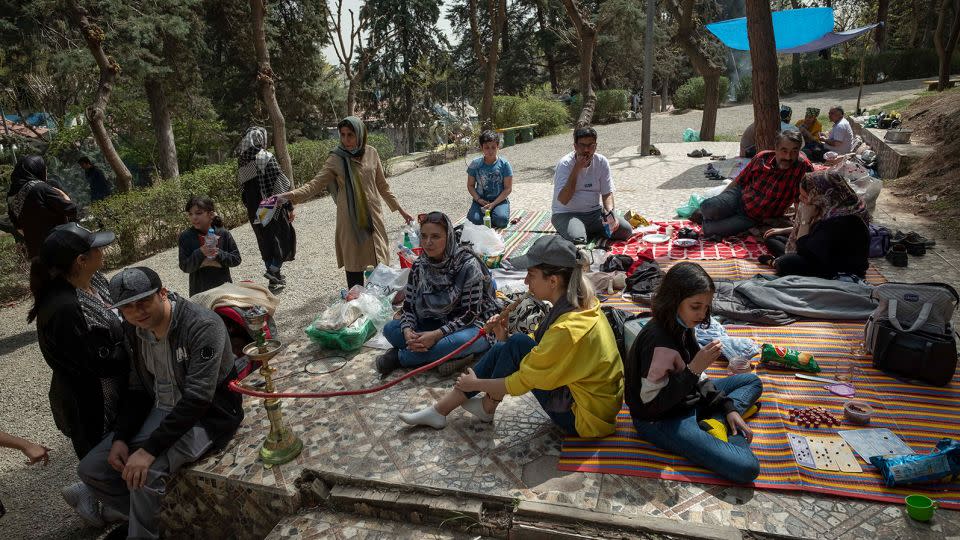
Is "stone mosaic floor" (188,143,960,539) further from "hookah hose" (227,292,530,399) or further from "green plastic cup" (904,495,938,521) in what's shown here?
"hookah hose" (227,292,530,399)

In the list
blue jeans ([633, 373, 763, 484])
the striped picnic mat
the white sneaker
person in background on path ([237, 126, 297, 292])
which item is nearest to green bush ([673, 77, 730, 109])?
person in background on path ([237, 126, 297, 292])

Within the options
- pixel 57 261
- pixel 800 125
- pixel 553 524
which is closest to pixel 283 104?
pixel 800 125

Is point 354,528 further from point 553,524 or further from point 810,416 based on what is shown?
point 810,416

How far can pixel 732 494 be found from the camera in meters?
2.68

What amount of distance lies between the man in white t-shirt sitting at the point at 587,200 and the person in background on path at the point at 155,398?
4237 millimetres

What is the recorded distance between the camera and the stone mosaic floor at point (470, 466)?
2.52 metres

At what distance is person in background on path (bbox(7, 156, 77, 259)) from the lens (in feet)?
16.9

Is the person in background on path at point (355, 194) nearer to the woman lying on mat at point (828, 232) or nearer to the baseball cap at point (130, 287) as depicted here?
the baseball cap at point (130, 287)

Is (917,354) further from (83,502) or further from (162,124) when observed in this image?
(162,124)

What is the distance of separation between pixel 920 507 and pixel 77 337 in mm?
4231

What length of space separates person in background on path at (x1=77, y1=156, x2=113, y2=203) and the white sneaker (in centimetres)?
771

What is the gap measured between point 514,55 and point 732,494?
95.0 feet

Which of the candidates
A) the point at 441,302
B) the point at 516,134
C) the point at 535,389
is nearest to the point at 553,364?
the point at 535,389

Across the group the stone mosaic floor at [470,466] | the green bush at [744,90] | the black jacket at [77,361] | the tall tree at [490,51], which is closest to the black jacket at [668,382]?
the stone mosaic floor at [470,466]
